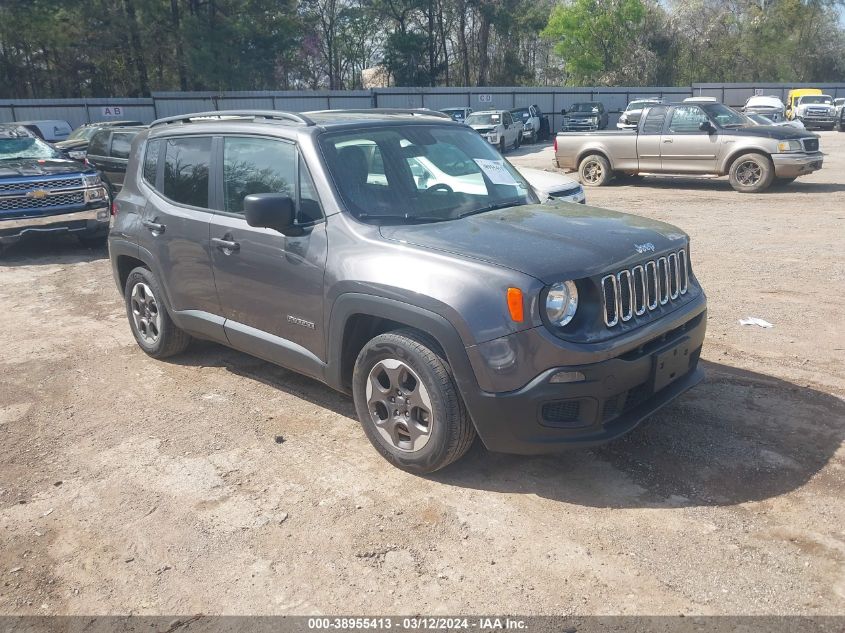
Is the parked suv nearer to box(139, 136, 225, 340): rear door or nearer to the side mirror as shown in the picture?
box(139, 136, 225, 340): rear door

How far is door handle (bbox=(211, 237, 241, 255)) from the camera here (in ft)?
15.2

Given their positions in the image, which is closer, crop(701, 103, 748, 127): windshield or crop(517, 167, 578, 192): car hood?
crop(517, 167, 578, 192): car hood

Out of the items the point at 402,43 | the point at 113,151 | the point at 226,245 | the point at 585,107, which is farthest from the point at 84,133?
the point at 402,43

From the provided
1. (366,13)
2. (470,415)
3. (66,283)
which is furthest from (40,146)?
(366,13)

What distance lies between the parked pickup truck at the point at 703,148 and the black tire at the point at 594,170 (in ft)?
0.07

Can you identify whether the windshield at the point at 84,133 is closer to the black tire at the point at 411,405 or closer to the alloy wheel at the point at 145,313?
the alloy wheel at the point at 145,313

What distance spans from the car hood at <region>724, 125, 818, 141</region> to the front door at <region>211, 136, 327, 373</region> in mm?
12347

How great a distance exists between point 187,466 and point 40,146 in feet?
30.2

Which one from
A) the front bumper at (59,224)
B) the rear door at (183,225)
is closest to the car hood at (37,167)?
the front bumper at (59,224)

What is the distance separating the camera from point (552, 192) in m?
8.80

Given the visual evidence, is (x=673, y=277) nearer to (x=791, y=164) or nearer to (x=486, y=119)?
(x=791, y=164)

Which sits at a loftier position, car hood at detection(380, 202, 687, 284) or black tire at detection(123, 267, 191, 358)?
car hood at detection(380, 202, 687, 284)

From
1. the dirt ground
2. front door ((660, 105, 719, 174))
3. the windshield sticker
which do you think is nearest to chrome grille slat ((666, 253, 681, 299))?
the dirt ground

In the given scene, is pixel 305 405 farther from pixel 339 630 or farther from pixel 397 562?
pixel 339 630
